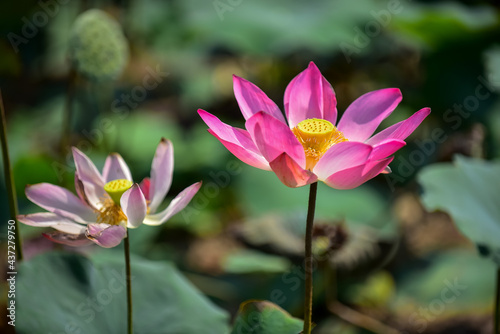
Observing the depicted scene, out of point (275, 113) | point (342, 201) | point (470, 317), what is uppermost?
point (275, 113)

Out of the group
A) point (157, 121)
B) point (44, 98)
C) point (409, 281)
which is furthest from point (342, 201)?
point (44, 98)

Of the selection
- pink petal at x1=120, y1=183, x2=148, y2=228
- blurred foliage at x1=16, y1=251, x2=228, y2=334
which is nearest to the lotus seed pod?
blurred foliage at x1=16, y1=251, x2=228, y2=334

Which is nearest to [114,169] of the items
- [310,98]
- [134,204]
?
[134,204]

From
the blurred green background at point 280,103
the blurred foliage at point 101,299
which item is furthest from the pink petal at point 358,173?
the blurred green background at point 280,103

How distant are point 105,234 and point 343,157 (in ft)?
Result: 0.84

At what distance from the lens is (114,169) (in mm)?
763

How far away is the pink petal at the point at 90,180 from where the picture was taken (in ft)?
2.30

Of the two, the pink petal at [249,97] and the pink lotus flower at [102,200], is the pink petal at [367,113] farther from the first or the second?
the pink lotus flower at [102,200]

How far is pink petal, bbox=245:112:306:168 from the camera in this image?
56cm

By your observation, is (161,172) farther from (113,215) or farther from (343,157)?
(343,157)

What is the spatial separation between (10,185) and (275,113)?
347 mm

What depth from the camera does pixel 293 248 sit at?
51.8 inches

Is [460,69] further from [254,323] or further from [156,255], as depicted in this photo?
[254,323]

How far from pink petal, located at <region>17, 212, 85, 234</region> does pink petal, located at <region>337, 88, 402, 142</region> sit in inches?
13.6
